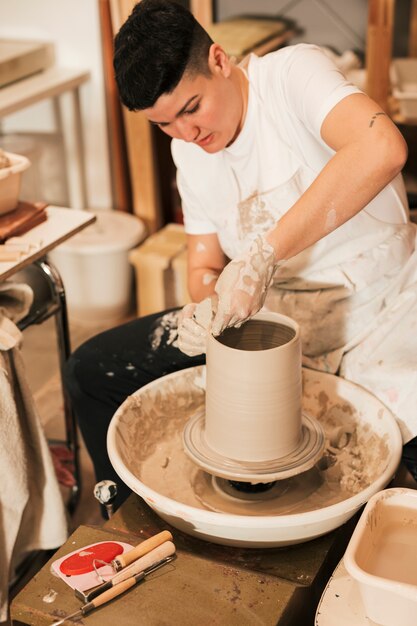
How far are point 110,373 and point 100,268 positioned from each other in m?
1.30

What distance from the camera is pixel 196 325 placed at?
1529mm

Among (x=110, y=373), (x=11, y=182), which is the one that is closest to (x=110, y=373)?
(x=110, y=373)

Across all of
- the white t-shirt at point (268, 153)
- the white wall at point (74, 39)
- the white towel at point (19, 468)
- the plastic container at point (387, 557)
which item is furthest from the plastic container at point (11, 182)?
the white wall at point (74, 39)

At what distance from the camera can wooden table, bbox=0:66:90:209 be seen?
8.99 ft

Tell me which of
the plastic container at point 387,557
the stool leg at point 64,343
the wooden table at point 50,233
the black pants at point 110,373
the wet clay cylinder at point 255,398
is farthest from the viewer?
the stool leg at point 64,343

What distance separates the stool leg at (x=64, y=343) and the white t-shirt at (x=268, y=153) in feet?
1.19

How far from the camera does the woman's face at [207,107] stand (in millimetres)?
1534

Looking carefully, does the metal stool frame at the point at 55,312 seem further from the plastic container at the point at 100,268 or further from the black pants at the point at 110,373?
the plastic container at the point at 100,268

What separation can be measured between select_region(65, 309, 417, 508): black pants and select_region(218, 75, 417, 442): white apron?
0.27m

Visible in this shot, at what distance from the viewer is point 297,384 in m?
1.41

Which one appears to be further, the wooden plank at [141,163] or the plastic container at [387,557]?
the wooden plank at [141,163]

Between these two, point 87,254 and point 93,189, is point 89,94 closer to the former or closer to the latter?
point 93,189

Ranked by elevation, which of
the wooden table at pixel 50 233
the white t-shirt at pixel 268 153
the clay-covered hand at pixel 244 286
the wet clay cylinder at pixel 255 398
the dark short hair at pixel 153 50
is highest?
the dark short hair at pixel 153 50

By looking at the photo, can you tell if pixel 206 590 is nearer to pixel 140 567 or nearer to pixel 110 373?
pixel 140 567
